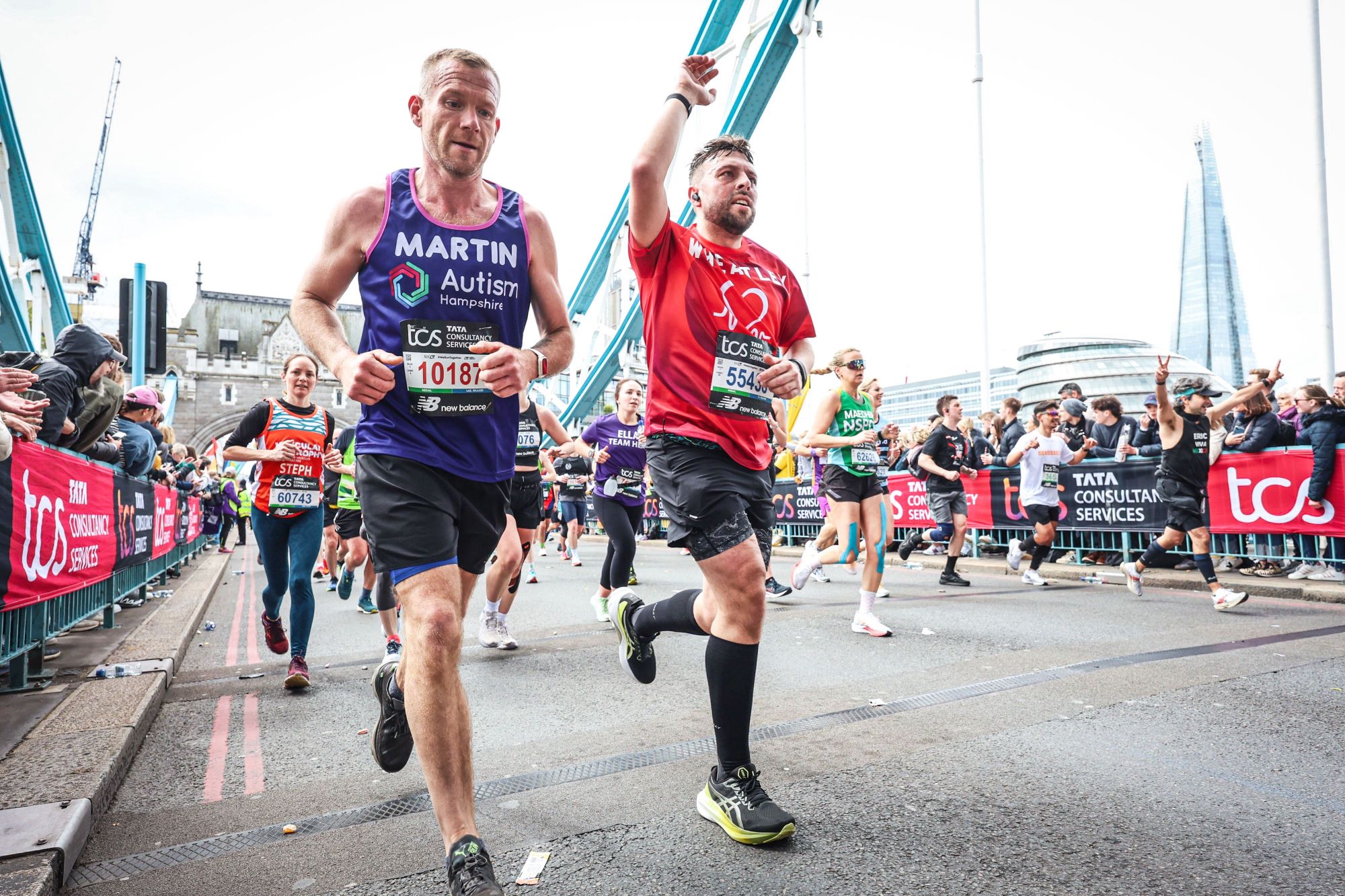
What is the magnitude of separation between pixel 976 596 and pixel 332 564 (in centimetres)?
833

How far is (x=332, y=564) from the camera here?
39.3ft

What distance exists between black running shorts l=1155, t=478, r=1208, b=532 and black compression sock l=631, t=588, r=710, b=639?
19.9 ft

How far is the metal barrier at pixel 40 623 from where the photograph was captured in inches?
171

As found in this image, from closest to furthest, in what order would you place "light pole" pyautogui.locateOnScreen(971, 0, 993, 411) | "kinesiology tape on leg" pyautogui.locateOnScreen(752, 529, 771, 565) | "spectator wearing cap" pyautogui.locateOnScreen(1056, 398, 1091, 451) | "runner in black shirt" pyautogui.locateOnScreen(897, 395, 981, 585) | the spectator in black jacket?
1. "kinesiology tape on leg" pyautogui.locateOnScreen(752, 529, 771, 565)
2. the spectator in black jacket
3. "runner in black shirt" pyautogui.locateOnScreen(897, 395, 981, 585)
4. "spectator wearing cap" pyautogui.locateOnScreen(1056, 398, 1091, 451)
5. "light pole" pyautogui.locateOnScreen(971, 0, 993, 411)

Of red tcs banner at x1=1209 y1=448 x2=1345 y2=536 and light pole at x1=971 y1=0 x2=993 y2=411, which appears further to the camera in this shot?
light pole at x1=971 y1=0 x2=993 y2=411

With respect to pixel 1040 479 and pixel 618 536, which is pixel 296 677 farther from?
pixel 1040 479

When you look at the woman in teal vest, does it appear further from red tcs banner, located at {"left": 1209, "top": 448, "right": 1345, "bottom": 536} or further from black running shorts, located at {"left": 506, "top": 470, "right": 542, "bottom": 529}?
red tcs banner, located at {"left": 1209, "top": 448, "right": 1345, "bottom": 536}

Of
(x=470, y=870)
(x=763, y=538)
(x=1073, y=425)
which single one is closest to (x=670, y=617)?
(x=763, y=538)

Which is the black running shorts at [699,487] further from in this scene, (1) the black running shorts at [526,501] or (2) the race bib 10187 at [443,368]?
(1) the black running shorts at [526,501]

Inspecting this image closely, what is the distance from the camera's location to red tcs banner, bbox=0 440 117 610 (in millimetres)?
4199

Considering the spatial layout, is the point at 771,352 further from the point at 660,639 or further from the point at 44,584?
the point at 44,584

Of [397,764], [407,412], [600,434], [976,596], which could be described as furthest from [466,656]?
[976,596]

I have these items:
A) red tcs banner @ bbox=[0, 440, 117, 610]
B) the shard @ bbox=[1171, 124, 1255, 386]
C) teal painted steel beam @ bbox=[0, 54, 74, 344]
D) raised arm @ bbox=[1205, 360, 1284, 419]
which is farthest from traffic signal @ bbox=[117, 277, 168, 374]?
the shard @ bbox=[1171, 124, 1255, 386]

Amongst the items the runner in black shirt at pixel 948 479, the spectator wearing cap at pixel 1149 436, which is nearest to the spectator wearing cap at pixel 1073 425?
the spectator wearing cap at pixel 1149 436
